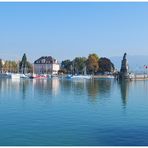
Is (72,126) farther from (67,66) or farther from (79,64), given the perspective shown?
(67,66)

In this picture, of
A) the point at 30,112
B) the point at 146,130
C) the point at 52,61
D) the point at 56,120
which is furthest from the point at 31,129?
the point at 52,61

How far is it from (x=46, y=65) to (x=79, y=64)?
25.8 m

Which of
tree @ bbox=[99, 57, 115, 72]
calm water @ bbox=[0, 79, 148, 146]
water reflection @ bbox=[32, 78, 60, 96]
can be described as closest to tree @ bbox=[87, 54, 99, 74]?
tree @ bbox=[99, 57, 115, 72]

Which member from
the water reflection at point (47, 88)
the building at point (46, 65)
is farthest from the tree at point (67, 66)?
the water reflection at point (47, 88)

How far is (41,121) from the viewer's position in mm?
24750

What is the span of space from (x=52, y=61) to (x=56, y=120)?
531ft

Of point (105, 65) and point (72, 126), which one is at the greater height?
point (105, 65)

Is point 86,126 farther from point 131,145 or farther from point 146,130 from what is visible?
point 131,145

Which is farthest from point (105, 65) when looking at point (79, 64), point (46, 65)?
point (46, 65)

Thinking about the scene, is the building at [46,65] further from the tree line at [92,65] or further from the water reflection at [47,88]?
the water reflection at [47,88]

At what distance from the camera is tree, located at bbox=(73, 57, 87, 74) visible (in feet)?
536

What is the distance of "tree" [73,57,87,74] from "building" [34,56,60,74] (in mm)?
16883

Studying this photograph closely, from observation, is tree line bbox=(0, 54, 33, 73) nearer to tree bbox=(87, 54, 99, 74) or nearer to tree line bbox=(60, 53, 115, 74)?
tree line bbox=(60, 53, 115, 74)

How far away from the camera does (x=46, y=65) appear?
188000 millimetres
